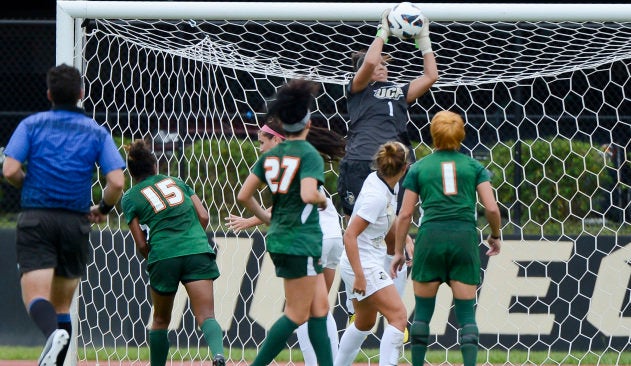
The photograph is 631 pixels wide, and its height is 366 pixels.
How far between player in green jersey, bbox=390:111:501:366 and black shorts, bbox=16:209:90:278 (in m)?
2.02

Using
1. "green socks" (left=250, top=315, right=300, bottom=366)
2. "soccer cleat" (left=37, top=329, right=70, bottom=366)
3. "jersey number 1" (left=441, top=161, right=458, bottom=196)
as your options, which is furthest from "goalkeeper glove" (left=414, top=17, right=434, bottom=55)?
"soccer cleat" (left=37, top=329, right=70, bottom=366)

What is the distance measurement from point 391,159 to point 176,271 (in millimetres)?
1591

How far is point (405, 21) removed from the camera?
7.45 m

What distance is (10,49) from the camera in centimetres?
1517

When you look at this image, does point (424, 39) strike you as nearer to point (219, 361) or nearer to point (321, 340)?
point (321, 340)

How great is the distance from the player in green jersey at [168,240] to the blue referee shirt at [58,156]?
729mm

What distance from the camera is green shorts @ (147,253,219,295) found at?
718 centimetres

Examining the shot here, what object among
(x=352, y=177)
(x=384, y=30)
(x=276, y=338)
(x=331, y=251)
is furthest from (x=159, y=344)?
(x=384, y=30)

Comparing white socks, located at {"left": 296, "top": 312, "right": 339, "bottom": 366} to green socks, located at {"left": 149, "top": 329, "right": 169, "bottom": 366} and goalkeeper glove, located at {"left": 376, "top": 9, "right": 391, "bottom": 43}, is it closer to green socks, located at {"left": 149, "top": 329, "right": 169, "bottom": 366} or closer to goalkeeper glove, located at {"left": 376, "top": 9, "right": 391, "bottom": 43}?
green socks, located at {"left": 149, "top": 329, "right": 169, "bottom": 366}

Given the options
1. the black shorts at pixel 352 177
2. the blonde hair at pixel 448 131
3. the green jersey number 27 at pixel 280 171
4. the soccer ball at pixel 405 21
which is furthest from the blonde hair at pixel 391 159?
the soccer ball at pixel 405 21

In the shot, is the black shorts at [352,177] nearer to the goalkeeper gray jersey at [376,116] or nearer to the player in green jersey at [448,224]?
the goalkeeper gray jersey at [376,116]

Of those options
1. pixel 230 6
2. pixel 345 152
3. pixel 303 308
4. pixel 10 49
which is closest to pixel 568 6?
pixel 345 152

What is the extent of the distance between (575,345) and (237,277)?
127 inches

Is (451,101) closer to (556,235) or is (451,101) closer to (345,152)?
(556,235)
